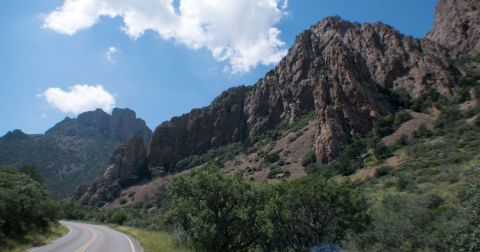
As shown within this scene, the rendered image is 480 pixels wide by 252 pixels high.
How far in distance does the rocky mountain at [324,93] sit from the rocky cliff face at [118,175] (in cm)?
299

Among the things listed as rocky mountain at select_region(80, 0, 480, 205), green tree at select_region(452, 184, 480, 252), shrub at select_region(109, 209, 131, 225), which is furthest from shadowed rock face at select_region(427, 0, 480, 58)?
green tree at select_region(452, 184, 480, 252)

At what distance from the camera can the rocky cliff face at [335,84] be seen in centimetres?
8450

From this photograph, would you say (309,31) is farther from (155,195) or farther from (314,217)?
(314,217)

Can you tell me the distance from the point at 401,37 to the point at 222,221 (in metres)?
97.6

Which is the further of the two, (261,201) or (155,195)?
(155,195)

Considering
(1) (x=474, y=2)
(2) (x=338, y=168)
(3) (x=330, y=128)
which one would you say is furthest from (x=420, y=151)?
(1) (x=474, y=2)

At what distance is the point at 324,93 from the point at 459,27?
47.3 meters

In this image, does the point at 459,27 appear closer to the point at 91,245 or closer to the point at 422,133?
the point at 422,133

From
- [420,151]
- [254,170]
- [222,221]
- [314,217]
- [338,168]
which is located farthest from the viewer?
[254,170]

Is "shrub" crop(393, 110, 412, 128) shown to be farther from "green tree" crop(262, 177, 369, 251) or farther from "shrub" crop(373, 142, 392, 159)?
"green tree" crop(262, 177, 369, 251)

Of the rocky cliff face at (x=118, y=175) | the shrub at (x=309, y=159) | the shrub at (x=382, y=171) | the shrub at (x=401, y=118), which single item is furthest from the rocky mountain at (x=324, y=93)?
the shrub at (x=382, y=171)

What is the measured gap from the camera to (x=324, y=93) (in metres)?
89.8

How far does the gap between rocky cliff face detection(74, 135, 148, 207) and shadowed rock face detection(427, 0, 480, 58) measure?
98367 mm

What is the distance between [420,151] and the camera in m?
59.8
